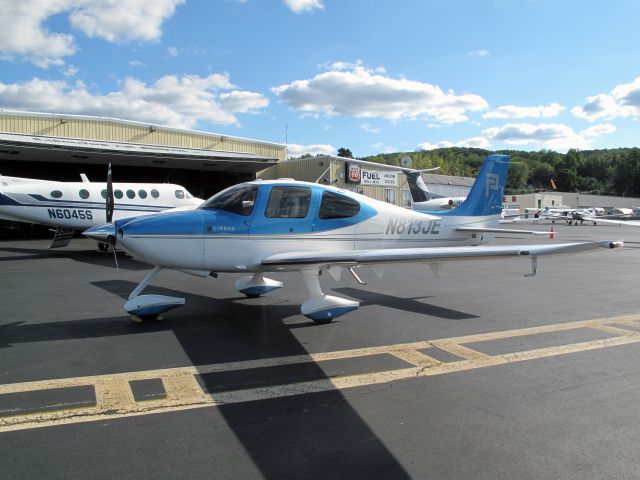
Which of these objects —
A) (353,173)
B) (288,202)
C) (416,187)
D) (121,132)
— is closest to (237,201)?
(288,202)

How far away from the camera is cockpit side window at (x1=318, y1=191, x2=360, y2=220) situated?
23.9 feet

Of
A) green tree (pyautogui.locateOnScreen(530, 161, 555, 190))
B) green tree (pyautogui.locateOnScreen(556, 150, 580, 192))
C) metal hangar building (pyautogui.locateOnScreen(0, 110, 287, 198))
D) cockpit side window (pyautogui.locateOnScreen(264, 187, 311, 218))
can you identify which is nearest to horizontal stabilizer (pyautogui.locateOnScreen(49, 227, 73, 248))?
metal hangar building (pyautogui.locateOnScreen(0, 110, 287, 198))

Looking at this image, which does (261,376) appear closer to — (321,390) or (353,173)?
(321,390)

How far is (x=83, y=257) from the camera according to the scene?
52.0 feet

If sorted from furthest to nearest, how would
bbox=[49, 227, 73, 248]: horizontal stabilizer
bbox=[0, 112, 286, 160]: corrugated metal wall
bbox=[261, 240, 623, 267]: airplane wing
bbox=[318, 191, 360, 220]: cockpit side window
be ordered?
bbox=[0, 112, 286, 160]: corrugated metal wall, bbox=[49, 227, 73, 248]: horizontal stabilizer, bbox=[318, 191, 360, 220]: cockpit side window, bbox=[261, 240, 623, 267]: airplane wing

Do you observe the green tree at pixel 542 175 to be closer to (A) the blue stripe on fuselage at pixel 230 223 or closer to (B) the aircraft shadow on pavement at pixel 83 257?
(B) the aircraft shadow on pavement at pixel 83 257

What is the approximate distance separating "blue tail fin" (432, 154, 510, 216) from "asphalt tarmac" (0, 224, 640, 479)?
2.14m

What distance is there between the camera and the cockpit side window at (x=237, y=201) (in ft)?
22.4

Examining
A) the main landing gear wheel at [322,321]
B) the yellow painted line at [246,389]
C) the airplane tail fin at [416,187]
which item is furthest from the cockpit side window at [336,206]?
the airplane tail fin at [416,187]

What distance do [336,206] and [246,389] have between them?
12.5ft

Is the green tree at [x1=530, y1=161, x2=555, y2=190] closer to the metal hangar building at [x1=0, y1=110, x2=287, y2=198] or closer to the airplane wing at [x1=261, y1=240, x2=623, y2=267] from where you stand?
the metal hangar building at [x1=0, y1=110, x2=287, y2=198]

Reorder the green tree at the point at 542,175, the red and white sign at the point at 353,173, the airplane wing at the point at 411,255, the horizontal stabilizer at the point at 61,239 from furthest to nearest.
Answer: the green tree at the point at 542,175 → the red and white sign at the point at 353,173 → the horizontal stabilizer at the point at 61,239 → the airplane wing at the point at 411,255

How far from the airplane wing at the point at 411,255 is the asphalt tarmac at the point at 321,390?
3.08 ft

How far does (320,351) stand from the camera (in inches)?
215
